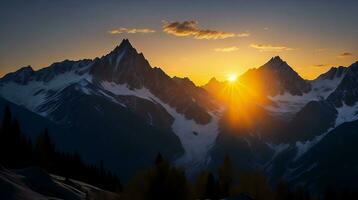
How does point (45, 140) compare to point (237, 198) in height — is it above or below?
above

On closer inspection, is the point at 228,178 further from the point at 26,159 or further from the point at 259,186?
the point at 26,159

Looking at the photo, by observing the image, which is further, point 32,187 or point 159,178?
point 159,178

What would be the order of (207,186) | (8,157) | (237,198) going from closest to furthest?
1. (237,198)
2. (207,186)
3. (8,157)

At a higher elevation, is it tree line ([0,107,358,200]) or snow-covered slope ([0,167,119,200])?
tree line ([0,107,358,200])

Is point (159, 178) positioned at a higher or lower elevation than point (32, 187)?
higher

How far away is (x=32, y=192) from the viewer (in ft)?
365

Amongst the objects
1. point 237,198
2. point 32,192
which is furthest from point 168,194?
point 32,192

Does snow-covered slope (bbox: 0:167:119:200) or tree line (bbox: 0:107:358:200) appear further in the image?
tree line (bbox: 0:107:358:200)

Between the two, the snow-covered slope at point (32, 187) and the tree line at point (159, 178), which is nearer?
the snow-covered slope at point (32, 187)

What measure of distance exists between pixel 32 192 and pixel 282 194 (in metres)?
94.3

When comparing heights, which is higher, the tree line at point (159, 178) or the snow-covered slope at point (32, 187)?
the tree line at point (159, 178)

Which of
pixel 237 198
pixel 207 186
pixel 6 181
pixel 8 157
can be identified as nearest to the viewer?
pixel 6 181

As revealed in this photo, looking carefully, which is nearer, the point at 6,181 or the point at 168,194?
the point at 6,181

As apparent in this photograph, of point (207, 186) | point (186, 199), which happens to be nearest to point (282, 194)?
point (207, 186)
